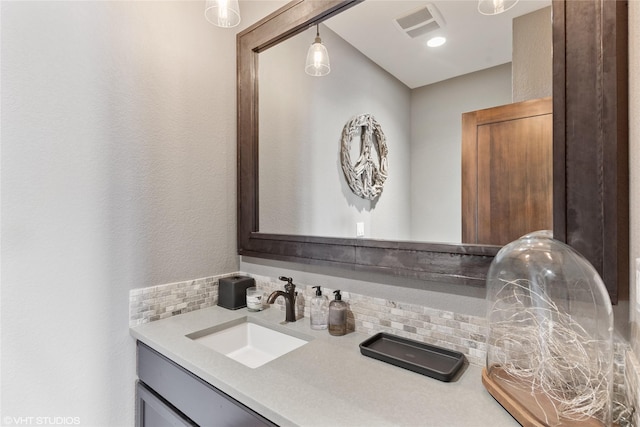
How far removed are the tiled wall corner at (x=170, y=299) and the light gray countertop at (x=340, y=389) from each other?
19 cm

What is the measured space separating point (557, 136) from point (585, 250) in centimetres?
29

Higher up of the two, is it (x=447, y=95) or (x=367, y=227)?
(x=447, y=95)

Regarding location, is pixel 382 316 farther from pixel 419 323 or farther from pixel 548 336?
pixel 548 336

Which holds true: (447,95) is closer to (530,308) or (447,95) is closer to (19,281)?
(530,308)

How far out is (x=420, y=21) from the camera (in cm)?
106

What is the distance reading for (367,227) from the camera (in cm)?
119

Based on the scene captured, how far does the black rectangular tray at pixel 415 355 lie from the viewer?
0.88 metres

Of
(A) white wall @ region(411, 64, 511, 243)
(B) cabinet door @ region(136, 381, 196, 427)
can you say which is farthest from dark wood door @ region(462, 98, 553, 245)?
(B) cabinet door @ region(136, 381, 196, 427)

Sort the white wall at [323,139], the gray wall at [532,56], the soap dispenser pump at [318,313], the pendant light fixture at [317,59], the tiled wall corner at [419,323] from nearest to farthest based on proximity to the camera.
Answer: the gray wall at [532,56], the tiled wall corner at [419,323], the white wall at [323,139], the soap dispenser pump at [318,313], the pendant light fixture at [317,59]

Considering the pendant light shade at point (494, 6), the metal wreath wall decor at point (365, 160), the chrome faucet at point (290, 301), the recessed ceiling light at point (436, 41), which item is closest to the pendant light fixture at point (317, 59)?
the metal wreath wall decor at point (365, 160)

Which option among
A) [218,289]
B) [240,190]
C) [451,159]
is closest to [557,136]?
[451,159]

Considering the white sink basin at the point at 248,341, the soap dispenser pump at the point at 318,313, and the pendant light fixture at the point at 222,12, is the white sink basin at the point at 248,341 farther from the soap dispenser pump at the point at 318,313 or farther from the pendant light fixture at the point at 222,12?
the pendant light fixture at the point at 222,12

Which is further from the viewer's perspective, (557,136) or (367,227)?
(367,227)

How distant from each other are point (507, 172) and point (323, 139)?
0.75 metres
